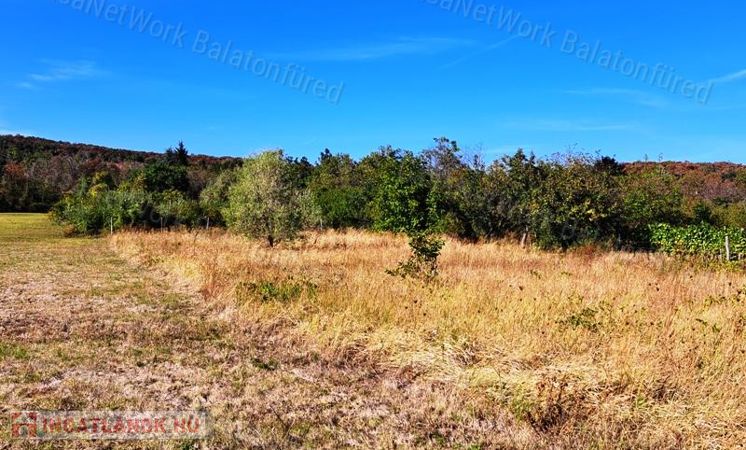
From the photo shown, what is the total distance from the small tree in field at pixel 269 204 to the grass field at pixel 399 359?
10079 millimetres

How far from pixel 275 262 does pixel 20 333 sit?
754 cm

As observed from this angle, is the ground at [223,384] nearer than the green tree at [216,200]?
Yes

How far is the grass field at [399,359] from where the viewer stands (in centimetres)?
431

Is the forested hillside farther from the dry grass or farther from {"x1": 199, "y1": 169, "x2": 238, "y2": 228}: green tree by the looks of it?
the dry grass

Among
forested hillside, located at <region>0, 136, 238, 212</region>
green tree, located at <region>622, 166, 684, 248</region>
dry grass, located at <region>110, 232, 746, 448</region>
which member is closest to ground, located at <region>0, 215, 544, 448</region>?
dry grass, located at <region>110, 232, 746, 448</region>

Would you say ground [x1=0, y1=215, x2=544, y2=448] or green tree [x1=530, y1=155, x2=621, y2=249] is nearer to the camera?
ground [x1=0, y1=215, x2=544, y2=448]

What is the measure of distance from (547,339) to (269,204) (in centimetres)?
1627

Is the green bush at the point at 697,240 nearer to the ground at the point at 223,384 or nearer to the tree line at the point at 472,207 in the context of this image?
the tree line at the point at 472,207

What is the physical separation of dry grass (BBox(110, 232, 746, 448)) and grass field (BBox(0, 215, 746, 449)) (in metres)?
0.02

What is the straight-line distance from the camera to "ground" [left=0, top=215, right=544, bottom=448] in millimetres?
4211

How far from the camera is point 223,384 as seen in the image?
528cm

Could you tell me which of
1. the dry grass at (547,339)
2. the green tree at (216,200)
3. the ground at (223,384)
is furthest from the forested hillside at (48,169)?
the dry grass at (547,339)

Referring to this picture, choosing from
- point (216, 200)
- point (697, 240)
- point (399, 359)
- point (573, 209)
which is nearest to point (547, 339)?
point (399, 359)

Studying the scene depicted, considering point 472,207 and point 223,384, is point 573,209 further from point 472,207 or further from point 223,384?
point 223,384
